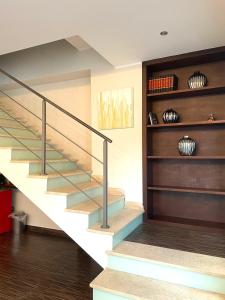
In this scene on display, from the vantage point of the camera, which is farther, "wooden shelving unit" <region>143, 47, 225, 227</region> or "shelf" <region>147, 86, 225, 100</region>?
"wooden shelving unit" <region>143, 47, 225, 227</region>

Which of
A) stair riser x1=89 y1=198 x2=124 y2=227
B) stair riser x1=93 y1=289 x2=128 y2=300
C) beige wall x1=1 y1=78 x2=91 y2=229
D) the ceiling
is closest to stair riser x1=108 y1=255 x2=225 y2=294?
stair riser x1=93 y1=289 x2=128 y2=300

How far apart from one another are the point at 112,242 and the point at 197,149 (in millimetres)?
1568

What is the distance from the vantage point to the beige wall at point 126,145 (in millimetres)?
3000

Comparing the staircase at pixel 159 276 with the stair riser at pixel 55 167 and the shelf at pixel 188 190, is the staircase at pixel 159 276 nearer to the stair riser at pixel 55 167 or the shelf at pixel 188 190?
the shelf at pixel 188 190

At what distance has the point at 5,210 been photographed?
3988 millimetres

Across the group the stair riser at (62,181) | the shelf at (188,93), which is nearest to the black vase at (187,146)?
the shelf at (188,93)

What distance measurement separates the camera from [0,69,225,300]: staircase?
1.78 m

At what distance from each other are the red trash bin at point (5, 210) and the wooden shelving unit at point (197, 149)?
254cm

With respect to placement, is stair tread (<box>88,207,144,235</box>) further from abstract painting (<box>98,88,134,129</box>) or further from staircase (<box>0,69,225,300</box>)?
abstract painting (<box>98,88,134,129</box>)

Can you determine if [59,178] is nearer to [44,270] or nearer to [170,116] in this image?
[44,270]

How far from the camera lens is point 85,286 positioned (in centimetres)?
232

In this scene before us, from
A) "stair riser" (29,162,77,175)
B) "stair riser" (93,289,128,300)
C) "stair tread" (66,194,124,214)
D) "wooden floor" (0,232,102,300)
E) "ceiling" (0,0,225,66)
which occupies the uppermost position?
"ceiling" (0,0,225,66)

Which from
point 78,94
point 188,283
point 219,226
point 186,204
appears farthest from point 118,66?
point 188,283

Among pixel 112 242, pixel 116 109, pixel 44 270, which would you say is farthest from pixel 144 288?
pixel 116 109
